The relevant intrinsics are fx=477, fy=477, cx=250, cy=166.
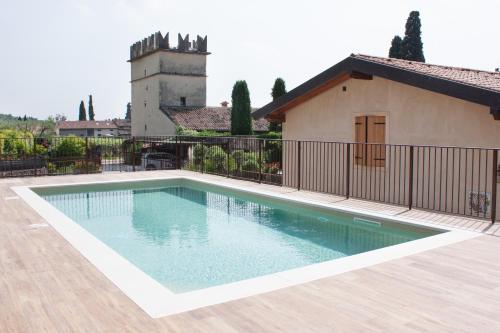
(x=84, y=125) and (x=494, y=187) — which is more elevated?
(x=84, y=125)

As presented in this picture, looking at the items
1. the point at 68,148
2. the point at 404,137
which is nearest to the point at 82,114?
the point at 68,148

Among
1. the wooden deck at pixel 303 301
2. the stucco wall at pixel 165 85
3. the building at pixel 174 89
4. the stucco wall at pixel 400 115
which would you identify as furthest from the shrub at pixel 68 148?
the stucco wall at pixel 165 85

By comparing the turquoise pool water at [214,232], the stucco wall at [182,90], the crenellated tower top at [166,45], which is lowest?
the turquoise pool water at [214,232]

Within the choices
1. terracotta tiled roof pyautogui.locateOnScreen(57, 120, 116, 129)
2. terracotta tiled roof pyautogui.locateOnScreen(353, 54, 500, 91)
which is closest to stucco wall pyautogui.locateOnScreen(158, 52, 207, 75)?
terracotta tiled roof pyautogui.locateOnScreen(353, 54, 500, 91)

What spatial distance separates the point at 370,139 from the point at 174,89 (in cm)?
3034

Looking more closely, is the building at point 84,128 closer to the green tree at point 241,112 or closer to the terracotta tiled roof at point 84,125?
the terracotta tiled roof at point 84,125

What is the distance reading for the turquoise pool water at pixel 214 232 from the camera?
6.33 m

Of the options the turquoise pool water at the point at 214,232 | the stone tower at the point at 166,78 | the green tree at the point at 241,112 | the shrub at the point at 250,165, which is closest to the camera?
the turquoise pool water at the point at 214,232

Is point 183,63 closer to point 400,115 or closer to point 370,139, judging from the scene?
point 370,139

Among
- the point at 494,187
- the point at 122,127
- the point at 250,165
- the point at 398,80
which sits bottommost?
the point at 250,165

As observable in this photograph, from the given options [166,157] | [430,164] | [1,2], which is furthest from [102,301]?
[166,157]

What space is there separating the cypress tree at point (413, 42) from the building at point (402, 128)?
2268cm

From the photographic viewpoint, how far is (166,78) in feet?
127

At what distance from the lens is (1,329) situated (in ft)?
11.3
